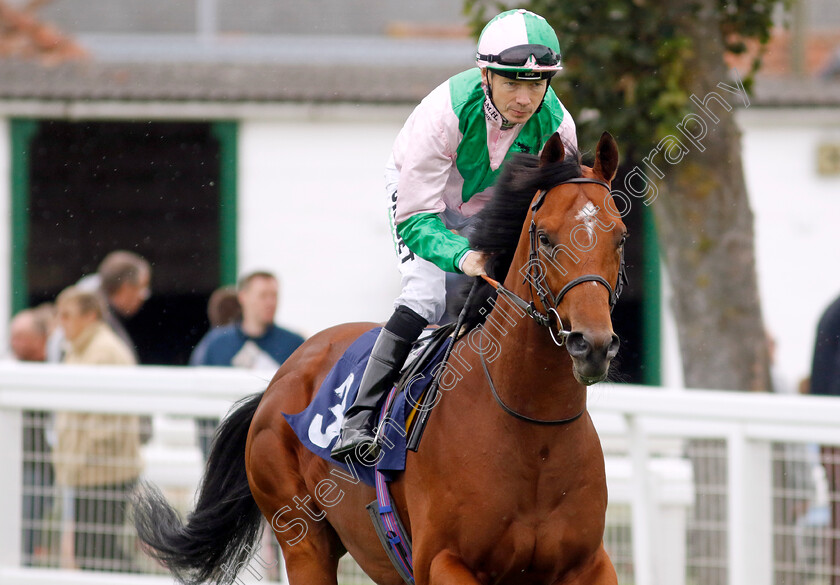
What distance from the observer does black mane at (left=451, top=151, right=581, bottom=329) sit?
312 cm

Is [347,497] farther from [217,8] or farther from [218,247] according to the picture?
[217,8]

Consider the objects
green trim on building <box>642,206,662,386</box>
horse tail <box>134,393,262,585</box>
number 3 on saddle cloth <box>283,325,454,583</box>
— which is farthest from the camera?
green trim on building <box>642,206,662,386</box>

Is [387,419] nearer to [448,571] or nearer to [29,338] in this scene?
[448,571]

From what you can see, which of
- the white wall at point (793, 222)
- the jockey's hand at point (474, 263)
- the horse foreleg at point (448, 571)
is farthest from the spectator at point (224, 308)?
the white wall at point (793, 222)

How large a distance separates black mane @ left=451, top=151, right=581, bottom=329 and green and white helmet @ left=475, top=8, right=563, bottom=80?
272 millimetres

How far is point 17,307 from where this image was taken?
11.2m

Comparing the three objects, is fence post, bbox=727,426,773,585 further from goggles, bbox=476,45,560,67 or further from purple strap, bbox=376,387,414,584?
goggles, bbox=476,45,560,67

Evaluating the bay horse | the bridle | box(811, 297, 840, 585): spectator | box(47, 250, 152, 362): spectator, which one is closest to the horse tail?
the bay horse

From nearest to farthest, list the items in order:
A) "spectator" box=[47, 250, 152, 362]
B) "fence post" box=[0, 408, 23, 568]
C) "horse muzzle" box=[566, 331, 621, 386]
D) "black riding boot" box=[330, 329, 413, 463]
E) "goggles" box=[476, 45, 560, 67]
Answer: "horse muzzle" box=[566, 331, 621, 386], "goggles" box=[476, 45, 560, 67], "black riding boot" box=[330, 329, 413, 463], "fence post" box=[0, 408, 23, 568], "spectator" box=[47, 250, 152, 362]

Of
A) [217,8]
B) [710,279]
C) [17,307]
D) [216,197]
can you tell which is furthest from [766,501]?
[217,8]

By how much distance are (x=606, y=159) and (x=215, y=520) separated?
2.41 metres

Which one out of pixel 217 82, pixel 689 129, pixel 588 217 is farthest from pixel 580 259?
pixel 217 82

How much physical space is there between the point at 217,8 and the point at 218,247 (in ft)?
26.7

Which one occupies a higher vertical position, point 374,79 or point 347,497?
point 374,79
